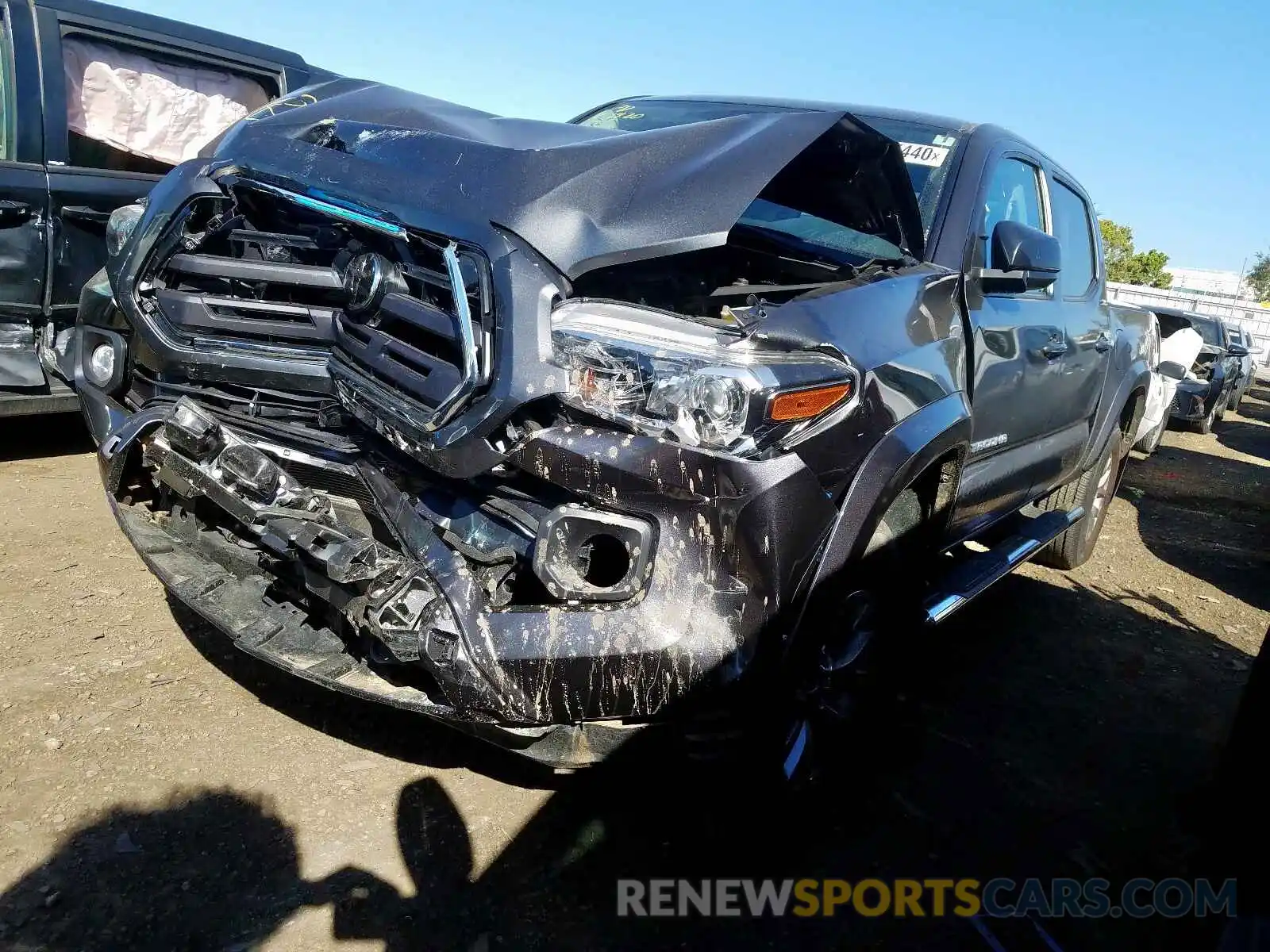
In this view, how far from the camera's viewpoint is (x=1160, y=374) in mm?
7062

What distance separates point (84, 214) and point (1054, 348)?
445cm

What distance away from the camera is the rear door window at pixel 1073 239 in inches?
165

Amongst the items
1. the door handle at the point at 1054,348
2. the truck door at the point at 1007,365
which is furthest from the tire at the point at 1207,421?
the door handle at the point at 1054,348

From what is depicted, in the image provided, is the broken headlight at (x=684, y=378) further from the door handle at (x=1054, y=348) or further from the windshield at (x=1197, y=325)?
the windshield at (x=1197, y=325)

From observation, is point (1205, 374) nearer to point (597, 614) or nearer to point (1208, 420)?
point (1208, 420)

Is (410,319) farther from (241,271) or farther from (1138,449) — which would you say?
(1138,449)

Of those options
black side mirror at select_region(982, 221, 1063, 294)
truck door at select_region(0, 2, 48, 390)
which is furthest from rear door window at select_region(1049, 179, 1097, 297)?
truck door at select_region(0, 2, 48, 390)

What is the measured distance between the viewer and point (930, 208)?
3.15 metres

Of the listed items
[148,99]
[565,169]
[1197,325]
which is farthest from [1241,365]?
[565,169]

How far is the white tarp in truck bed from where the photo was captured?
16.3ft

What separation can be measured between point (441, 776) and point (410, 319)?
4.11ft

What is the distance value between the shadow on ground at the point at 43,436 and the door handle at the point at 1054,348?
4.74m

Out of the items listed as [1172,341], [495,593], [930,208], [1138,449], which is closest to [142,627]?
[495,593]

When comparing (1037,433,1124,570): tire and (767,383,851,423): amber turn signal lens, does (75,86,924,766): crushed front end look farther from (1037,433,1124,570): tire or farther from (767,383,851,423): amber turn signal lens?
(1037,433,1124,570): tire
